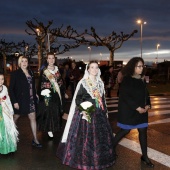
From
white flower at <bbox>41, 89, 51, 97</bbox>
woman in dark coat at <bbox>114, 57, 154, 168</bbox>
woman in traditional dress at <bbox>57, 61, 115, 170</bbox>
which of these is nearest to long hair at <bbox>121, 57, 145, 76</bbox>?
Answer: woman in dark coat at <bbox>114, 57, 154, 168</bbox>

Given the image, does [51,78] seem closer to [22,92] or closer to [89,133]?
[22,92]

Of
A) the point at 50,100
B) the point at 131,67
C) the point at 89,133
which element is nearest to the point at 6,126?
the point at 50,100

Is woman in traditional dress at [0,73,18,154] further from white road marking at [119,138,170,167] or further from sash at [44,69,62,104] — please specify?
white road marking at [119,138,170,167]

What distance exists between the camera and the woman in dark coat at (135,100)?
5125mm

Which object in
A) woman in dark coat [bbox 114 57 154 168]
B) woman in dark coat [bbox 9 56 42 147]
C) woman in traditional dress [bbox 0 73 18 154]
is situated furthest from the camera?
woman in dark coat [bbox 9 56 42 147]

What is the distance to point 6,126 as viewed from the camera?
5.77 metres

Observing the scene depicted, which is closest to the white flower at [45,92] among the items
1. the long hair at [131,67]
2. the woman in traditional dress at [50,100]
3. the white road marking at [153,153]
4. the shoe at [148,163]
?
the woman in traditional dress at [50,100]

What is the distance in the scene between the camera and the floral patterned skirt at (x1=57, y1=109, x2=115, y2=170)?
4.72 meters

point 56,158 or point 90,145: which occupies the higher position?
point 90,145

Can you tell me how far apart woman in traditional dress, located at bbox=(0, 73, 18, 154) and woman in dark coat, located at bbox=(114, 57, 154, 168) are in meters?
2.05

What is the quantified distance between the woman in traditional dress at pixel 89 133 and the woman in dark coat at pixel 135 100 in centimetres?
37

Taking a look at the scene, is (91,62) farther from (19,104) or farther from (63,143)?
(19,104)

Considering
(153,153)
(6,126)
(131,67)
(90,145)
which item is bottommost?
(153,153)

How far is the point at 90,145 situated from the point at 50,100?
2402 mm
